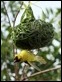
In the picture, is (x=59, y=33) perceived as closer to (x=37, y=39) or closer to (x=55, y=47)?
(x=55, y=47)

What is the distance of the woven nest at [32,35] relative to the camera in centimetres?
242

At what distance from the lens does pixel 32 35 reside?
2.43 meters

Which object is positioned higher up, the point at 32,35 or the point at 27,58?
the point at 32,35

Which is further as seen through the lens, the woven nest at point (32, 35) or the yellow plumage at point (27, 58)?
the woven nest at point (32, 35)

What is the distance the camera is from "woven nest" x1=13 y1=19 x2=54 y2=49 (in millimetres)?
2416

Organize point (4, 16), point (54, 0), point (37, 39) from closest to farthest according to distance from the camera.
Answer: point (37, 39) → point (54, 0) → point (4, 16)

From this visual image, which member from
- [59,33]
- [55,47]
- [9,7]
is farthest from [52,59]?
[9,7]

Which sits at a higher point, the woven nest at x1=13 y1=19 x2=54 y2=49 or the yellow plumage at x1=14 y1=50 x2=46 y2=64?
the woven nest at x1=13 y1=19 x2=54 y2=49

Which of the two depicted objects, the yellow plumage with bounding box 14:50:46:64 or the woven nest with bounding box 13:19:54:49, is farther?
the woven nest with bounding box 13:19:54:49

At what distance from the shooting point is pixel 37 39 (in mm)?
2408

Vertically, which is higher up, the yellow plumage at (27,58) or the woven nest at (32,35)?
the woven nest at (32,35)

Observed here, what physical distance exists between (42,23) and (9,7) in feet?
6.11

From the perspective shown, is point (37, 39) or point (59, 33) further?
point (59, 33)

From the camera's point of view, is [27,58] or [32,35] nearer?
[27,58]
